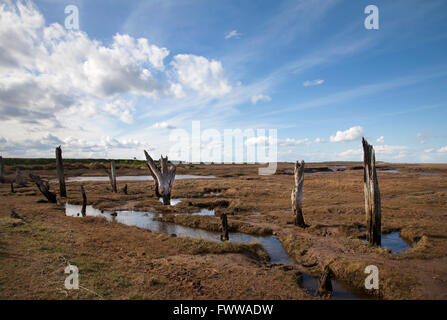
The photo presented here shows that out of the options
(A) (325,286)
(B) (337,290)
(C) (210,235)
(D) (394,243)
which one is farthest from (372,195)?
(C) (210,235)

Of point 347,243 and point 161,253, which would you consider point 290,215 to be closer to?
point 347,243

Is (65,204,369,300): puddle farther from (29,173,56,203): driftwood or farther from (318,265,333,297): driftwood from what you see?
(29,173,56,203): driftwood

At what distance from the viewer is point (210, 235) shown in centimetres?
1418

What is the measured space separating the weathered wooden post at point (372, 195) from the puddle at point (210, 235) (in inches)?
151

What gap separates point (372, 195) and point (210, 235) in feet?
28.4

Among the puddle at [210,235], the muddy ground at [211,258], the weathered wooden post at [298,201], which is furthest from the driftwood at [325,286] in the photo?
the weathered wooden post at [298,201]

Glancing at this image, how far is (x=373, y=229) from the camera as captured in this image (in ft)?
35.8

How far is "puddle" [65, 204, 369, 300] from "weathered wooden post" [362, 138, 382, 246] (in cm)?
384

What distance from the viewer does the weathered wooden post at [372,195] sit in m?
10.6

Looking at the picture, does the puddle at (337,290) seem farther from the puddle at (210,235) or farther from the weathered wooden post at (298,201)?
the weathered wooden post at (298,201)

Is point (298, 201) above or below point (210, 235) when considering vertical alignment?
above

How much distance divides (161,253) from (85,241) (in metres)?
3.62

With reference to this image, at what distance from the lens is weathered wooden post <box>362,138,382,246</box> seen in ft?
34.9

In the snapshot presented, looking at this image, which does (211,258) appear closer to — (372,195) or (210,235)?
(210,235)
